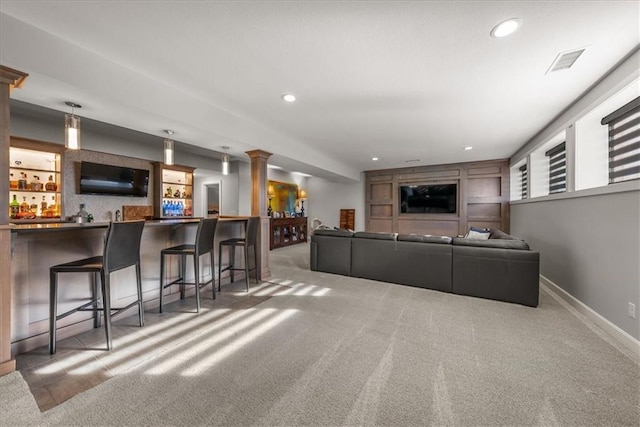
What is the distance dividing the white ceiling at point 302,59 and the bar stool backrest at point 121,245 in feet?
3.66

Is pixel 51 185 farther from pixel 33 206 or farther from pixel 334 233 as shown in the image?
pixel 334 233

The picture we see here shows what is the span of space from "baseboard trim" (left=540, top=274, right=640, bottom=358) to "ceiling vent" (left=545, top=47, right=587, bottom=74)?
2262mm

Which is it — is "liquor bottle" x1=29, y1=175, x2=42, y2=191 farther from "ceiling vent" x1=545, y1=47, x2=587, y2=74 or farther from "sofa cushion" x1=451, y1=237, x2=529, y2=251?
"ceiling vent" x1=545, y1=47, x2=587, y2=74

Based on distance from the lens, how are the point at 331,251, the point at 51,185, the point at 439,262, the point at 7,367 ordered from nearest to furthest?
the point at 7,367
the point at 439,262
the point at 51,185
the point at 331,251

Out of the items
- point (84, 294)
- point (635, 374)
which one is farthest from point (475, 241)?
point (84, 294)

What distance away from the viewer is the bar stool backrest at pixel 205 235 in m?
2.83

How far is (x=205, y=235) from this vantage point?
2979mm

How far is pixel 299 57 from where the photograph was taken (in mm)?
2084

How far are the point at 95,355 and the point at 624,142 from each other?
4946 millimetres

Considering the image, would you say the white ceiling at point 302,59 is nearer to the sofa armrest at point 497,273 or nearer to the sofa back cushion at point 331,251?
the sofa armrest at point 497,273

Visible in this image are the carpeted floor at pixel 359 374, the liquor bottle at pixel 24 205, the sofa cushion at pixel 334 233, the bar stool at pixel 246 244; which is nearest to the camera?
the carpeted floor at pixel 359 374

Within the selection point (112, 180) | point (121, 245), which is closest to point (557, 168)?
point (121, 245)

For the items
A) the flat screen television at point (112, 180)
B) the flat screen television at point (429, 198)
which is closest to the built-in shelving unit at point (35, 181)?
the flat screen television at point (112, 180)

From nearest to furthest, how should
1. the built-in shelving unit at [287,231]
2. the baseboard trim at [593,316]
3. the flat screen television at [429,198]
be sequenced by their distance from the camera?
the baseboard trim at [593,316], the flat screen television at [429,198], the built-in shelving unit at [287,231]
